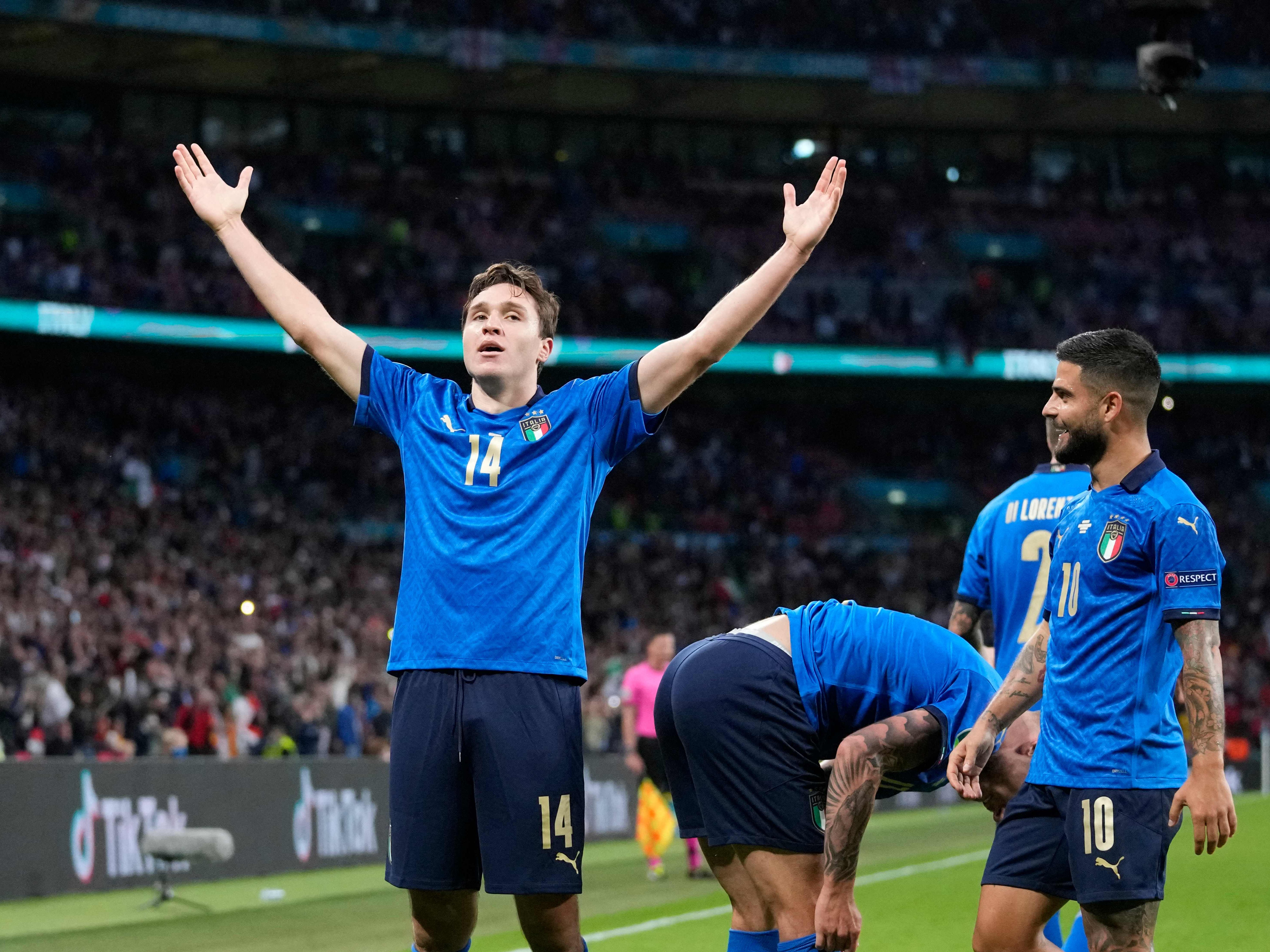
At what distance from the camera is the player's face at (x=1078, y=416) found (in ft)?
15.9

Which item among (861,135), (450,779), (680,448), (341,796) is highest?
(861,135)

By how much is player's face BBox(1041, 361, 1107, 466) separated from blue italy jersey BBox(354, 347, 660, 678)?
49.1 inches

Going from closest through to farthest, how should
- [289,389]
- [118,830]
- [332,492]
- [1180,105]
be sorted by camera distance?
[118,830] < [332,492] < [289,389] < [1180,105]

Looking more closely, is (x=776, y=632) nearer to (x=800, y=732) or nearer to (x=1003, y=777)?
(x=800, y=732)

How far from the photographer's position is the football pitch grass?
9.82 meters

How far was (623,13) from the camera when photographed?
36.4 metres

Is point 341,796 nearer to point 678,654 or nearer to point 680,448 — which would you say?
point 678,654

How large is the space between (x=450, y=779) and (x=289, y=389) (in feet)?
96.6

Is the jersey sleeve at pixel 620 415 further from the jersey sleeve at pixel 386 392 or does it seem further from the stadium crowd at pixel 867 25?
the stadium crowd at pixel 867 25

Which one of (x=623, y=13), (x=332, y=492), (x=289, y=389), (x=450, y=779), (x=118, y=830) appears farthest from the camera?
(x=623, y=13)

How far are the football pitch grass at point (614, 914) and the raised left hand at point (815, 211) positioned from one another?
18.8 feet

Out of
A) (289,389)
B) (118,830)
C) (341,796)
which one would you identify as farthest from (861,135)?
(118,830)

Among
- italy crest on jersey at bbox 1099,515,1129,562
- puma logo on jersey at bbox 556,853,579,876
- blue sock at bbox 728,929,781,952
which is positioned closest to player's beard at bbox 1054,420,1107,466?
italy crest on jersey at bbox 1099,515,1129,562

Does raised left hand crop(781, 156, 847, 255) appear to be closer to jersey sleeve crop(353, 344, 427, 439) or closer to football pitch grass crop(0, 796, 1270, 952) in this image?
jersey sleeve crop(353, 344, 427, 439)
